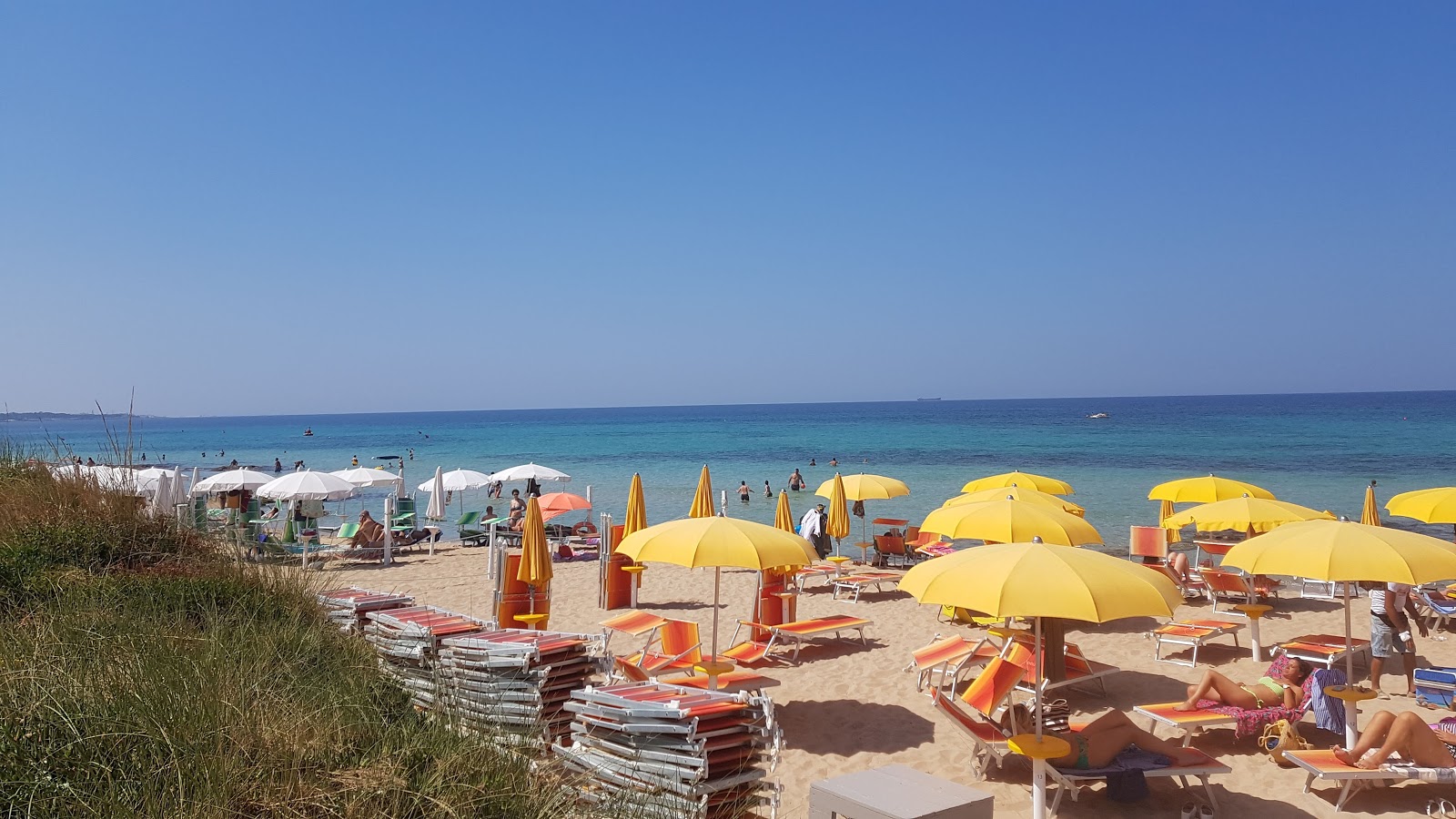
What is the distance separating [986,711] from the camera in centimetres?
577

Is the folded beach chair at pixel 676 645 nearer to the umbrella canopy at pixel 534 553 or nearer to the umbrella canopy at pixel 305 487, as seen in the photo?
the umbrella canopy at pixel 534 553

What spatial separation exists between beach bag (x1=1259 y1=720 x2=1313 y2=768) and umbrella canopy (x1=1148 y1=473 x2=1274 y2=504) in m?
5.75

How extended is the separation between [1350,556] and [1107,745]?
2088mm

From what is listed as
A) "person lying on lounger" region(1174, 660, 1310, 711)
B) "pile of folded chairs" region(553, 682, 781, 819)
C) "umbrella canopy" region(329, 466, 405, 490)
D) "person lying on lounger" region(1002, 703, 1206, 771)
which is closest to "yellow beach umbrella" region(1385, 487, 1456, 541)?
"person lying on lounger" region(1174, 660, 1310, 711)

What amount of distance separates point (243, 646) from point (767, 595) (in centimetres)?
607

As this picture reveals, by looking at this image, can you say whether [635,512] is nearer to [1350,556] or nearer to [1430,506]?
[1350,556]

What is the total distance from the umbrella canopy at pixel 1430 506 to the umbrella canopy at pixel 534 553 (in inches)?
376

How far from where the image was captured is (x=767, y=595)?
373 inches


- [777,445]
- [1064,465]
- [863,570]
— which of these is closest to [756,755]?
[863,570]

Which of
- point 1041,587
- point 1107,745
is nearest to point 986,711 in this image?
point 1107,745

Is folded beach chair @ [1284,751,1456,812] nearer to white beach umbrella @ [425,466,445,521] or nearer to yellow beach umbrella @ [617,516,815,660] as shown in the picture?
yellow beach umbrella @ [617,516,815,660]

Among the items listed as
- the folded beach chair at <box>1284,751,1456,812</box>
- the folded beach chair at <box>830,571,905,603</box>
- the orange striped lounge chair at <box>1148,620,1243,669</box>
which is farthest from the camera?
the folded beach chair at <box>830,571,905,603</box>

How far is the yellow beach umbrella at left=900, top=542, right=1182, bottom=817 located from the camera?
4465 millimetres

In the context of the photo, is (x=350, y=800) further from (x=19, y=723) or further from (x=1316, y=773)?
(x=1316, y=773)
